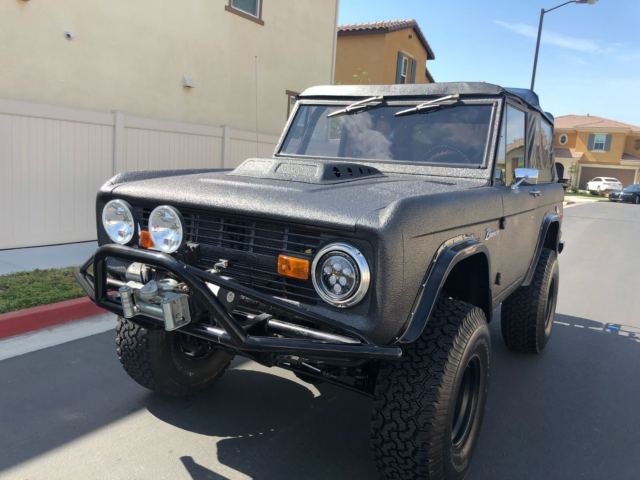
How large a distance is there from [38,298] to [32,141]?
308 centimetres

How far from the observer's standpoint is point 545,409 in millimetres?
3641

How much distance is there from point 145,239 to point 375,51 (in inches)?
777

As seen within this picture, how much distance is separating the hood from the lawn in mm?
2279

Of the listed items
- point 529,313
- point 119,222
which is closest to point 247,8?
point 529,313

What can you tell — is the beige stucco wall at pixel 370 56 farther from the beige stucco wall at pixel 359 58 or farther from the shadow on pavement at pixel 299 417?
the shadow on pavement at pixel 299 417

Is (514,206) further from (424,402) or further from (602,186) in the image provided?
(602,186)

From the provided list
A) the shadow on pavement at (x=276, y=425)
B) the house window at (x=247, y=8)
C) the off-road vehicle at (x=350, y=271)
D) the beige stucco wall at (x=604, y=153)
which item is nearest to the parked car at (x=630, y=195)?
the beige stucco wall at (x=604, y=153)

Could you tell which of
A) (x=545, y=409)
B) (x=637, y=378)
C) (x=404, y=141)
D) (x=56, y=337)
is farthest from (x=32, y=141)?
(x=637, y=378)

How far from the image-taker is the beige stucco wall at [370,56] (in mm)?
20719

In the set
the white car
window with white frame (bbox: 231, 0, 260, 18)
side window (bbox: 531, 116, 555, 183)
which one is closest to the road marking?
side window (bbox: 531, 116, 555, 183)

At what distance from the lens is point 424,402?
7.73 ft

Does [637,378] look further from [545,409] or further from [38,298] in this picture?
[38,298]

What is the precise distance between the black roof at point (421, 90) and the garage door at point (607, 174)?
47.9 meters

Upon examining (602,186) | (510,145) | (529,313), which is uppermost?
(510,145)
